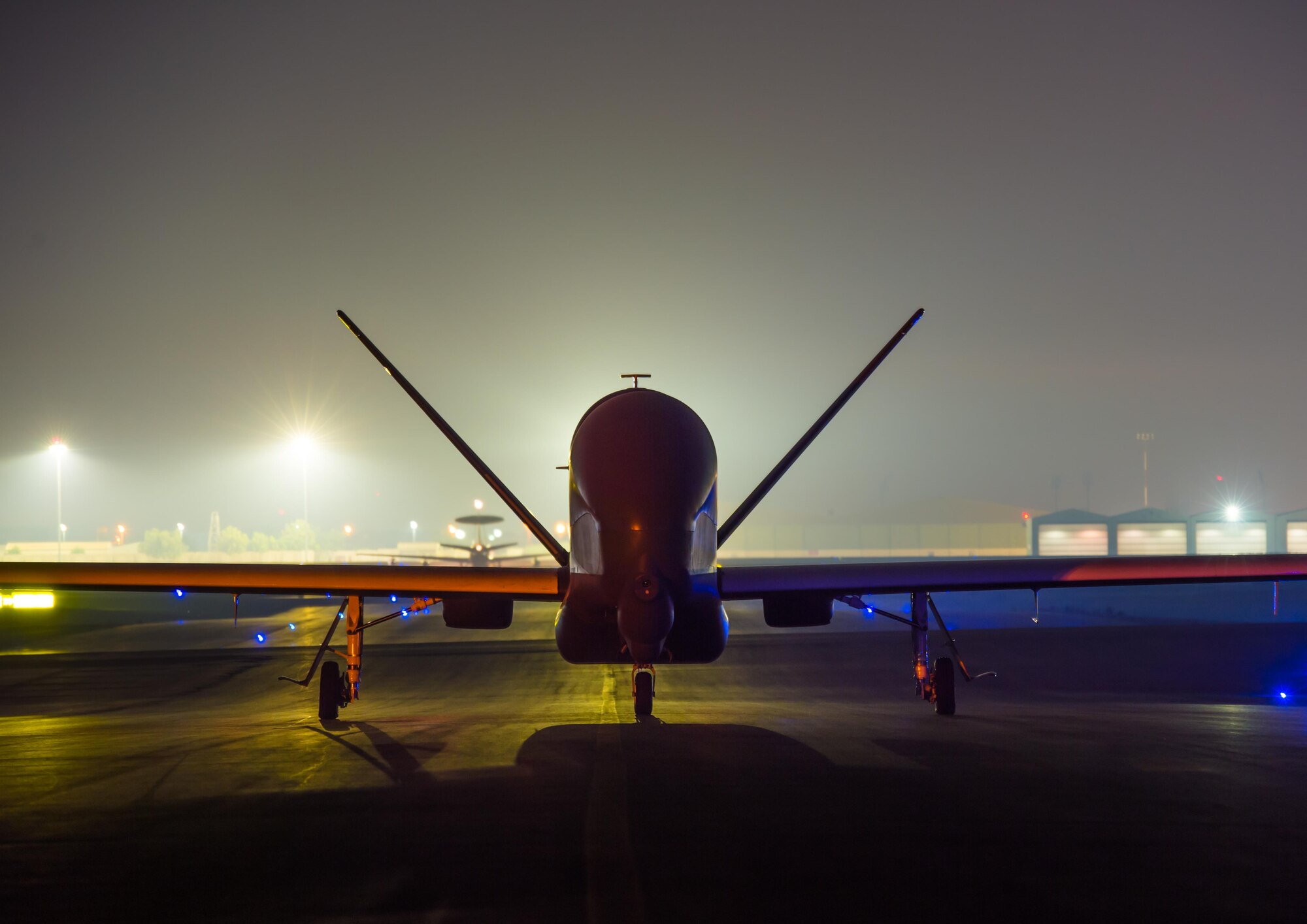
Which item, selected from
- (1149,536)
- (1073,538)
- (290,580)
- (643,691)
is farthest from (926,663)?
(1073,538)

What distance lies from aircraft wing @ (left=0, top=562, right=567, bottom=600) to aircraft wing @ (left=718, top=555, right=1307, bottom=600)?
12.3ft

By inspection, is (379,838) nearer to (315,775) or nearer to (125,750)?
(315,775)

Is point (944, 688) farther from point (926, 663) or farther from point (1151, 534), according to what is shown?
point (1151, 534)

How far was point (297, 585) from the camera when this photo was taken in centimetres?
1617

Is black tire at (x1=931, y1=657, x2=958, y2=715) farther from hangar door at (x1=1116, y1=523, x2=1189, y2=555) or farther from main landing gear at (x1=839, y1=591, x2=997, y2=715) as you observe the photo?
hangar door at (x1=1116, y1=523, x2=1189, y2=555)

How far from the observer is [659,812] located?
9.34 metres

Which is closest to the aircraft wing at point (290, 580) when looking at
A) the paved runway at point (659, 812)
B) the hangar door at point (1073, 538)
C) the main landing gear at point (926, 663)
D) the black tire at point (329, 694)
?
the black tire at point (329, 694)

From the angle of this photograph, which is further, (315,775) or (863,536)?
(863,536)

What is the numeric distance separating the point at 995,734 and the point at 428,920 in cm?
1055

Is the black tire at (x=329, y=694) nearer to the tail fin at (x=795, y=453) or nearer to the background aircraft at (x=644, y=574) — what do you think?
the background aircraft at (x=644, y=574)

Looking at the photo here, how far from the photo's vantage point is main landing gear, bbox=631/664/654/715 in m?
16.4

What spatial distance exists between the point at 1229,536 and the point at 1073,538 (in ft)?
44.0

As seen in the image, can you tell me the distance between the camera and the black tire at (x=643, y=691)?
53.6 feet

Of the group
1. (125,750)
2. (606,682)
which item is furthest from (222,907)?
(606,682)
